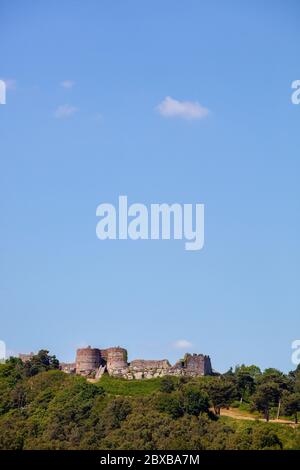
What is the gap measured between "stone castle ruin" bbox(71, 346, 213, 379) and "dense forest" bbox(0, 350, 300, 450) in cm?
205

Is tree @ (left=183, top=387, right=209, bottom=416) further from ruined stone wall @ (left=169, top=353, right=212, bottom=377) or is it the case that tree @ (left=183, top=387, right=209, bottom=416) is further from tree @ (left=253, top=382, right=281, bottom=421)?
ruined stone wall @ (left=169, top=353, right=212, bottom=377)

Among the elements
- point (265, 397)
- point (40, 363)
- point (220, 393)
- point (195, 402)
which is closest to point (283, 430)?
point (195, 402)

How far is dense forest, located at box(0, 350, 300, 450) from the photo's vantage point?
69.5 metres

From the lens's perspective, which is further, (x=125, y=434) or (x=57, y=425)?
(x=57, y=425)

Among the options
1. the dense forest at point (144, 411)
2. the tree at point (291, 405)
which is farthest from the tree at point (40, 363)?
the tree at point (291, 405)

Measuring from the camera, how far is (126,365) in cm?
9619

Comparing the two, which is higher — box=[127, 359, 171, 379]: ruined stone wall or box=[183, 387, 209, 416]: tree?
box=[127, 359, 171, 379]: ruined stone wall

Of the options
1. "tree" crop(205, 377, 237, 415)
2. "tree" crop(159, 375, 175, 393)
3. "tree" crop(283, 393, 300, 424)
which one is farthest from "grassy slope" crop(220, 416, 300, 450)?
"tree" crop(159, 375, 175, 393)

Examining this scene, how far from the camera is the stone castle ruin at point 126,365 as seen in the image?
94438mm

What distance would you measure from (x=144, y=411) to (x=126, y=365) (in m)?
19.3

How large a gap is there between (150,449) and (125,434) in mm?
4820
